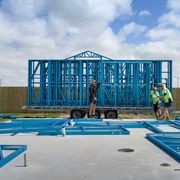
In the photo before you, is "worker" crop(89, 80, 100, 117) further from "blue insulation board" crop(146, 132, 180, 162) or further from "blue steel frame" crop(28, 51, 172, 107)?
"blue insulation board" crop(146, 132, 180, 162)

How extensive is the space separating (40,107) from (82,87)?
2.51 meters

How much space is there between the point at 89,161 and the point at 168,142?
8.83ft

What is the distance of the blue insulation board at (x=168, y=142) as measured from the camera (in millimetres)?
7398

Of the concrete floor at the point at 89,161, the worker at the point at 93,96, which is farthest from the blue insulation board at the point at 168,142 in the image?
the worker at the point at 93,96

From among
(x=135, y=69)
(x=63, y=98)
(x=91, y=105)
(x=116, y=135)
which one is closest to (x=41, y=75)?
(x=63, y=98)

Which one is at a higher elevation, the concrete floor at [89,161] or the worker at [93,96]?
the worker at [93,96]

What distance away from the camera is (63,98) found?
1984cm

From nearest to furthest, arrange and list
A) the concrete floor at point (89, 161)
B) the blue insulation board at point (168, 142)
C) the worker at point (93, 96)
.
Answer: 1. the concrete floor at point (89, 161)
2. the blue insulation board at point (168, 142)
3. the worker at point (93, 96)

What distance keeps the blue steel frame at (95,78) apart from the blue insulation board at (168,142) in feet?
31.0

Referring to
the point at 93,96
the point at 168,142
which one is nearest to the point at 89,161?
the point at 168,142

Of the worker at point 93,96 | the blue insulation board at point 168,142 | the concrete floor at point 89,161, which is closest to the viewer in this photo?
the concrete floor at point 89,161

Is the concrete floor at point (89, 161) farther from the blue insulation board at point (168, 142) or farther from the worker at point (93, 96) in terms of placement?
the worker at point (93, 96)

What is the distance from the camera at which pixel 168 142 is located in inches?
345

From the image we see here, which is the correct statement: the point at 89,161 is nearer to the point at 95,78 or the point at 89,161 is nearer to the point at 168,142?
the point at 168,142
